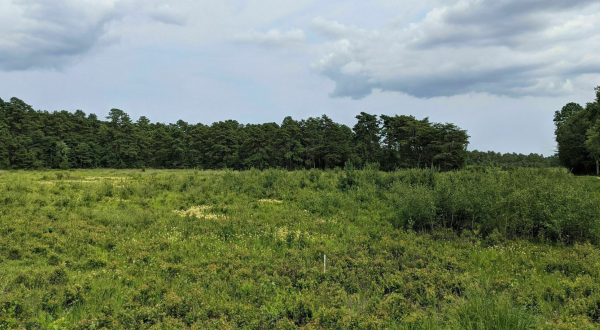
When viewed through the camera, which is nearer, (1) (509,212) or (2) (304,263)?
(2) (304,263)

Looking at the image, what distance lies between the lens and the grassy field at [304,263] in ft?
20.1

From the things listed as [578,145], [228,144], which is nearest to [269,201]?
[228,144]

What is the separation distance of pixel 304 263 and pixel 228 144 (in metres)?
60.3

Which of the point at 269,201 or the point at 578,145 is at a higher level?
the point at 578,145

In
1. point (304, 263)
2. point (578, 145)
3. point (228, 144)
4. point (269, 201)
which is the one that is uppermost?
point (228, 144)

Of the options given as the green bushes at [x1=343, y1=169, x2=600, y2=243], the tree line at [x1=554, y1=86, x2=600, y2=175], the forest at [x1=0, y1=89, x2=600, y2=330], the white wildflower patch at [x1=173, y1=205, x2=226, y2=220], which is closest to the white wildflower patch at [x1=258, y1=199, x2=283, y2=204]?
the forest at [x1=0, y1=89, x2=600, y2=330]

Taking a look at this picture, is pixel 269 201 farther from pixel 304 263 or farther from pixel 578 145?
pixel 578 145

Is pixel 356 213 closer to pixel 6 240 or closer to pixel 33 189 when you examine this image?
pixel 6 240

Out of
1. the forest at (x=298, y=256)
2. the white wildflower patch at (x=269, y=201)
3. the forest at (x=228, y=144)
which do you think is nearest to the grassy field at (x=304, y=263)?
the forest at (x=298, y=256)

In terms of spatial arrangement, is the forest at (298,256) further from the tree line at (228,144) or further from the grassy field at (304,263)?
the tree line at (228,144)

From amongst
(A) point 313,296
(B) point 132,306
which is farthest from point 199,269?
(A) point 313,296

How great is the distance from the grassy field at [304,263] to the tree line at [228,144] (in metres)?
37.1

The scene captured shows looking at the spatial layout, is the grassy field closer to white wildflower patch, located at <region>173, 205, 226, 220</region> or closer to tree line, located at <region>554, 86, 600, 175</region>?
white wildflower patch, located at <region>173, 205, 226, 220</region>

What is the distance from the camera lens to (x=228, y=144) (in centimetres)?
6688
